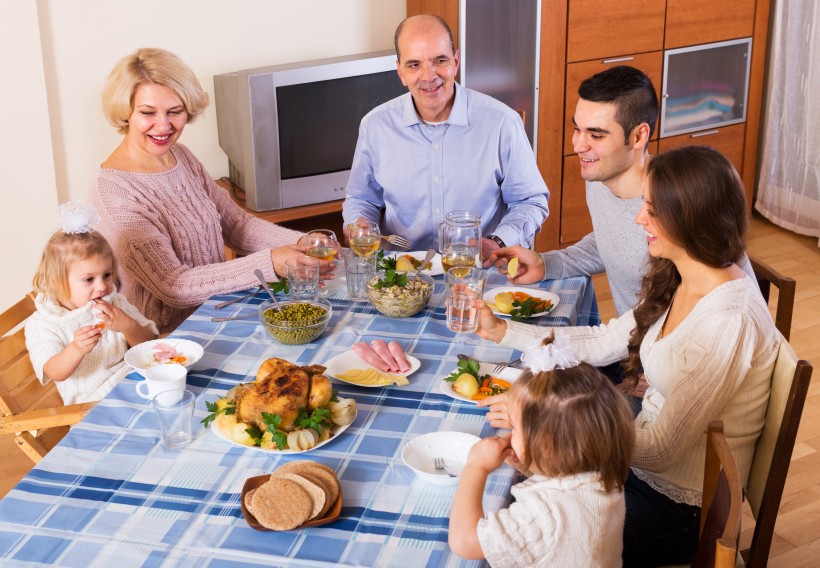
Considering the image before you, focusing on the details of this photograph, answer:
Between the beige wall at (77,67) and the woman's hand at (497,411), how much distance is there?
2.14 meters

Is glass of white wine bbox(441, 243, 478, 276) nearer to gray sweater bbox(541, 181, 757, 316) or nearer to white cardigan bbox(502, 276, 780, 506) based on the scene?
gray sweater bbox(541, 181, 757, 316)

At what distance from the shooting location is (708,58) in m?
5.07

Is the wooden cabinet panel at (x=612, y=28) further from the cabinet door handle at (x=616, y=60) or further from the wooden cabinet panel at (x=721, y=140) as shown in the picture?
the wooden cabinet panel at (x=721, y=140)

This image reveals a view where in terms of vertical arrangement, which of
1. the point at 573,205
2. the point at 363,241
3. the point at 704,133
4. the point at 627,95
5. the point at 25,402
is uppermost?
the point at 627,95

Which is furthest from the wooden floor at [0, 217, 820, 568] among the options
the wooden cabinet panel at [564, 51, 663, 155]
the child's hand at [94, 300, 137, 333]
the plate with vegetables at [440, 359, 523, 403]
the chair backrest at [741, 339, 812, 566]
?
the child's hand at [94, 300, 137, 333]

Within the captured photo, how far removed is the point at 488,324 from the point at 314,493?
30.4 inches

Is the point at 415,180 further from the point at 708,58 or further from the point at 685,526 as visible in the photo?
the point at 708,58

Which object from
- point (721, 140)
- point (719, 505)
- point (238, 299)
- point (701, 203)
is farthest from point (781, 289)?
point (721, 140)

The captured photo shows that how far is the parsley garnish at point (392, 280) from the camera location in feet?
8.12

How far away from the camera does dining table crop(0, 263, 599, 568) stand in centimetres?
158

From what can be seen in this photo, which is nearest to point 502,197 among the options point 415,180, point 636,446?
point 415,180

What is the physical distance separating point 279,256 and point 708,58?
3.28 meters

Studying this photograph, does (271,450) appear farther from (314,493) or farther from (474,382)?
(474,382)

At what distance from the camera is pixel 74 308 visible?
2.58 meters
